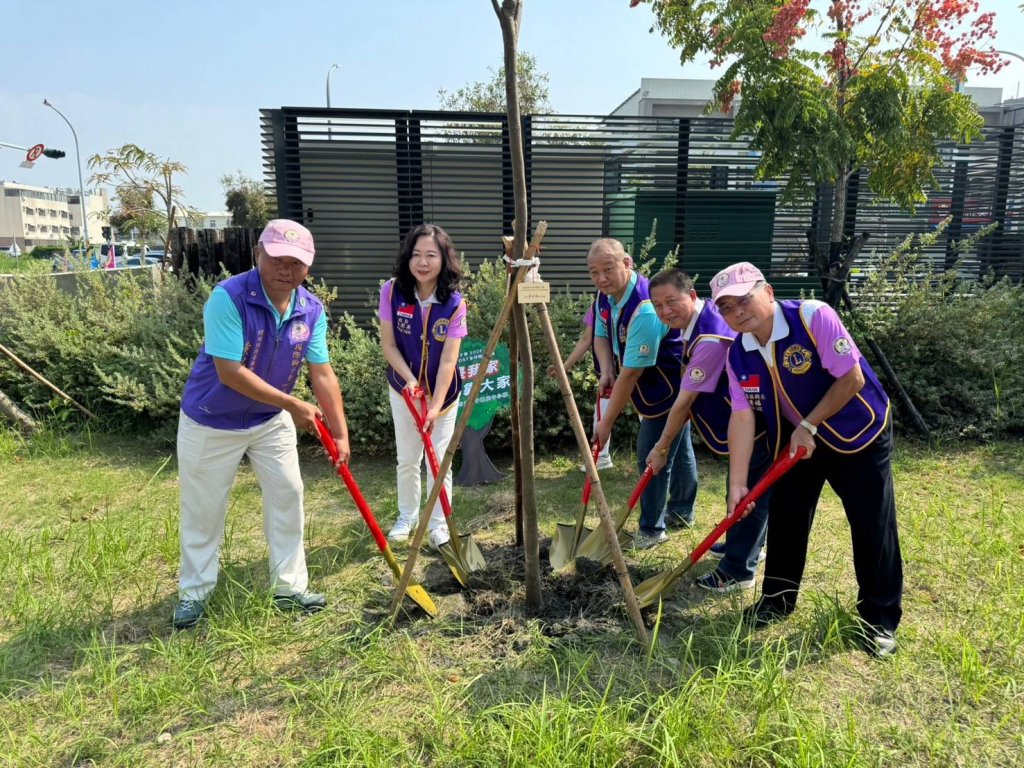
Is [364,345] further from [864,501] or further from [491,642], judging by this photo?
[864,501]

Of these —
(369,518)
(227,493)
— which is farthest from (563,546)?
(227,493)

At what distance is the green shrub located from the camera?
5586 millimetres

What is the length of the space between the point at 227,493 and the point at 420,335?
121cm

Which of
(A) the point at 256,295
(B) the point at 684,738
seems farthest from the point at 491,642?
(A) the point at 256,295


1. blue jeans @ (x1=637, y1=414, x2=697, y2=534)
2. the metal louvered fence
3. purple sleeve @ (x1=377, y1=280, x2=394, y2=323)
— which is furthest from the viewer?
the metal louvered fence

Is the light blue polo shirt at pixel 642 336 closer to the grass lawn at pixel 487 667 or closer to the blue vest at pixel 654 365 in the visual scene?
the blue vest at pixel 654 365

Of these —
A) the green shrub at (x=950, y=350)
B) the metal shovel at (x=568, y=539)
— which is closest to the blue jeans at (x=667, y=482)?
the metal shovel at (x=568, y=539)

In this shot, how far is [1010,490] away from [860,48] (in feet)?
11.0

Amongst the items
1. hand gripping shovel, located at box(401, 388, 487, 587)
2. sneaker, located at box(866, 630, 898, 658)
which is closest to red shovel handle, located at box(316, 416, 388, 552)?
hand gripping shovel, located at box(401, 388, 487, 587)

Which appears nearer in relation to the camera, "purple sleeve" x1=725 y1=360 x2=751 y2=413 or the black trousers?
the black trousers

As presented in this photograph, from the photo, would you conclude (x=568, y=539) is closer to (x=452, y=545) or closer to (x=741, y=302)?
(x=452, y=545)

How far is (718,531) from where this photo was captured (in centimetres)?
273

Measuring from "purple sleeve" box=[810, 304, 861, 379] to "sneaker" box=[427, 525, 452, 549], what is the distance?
6.97ft

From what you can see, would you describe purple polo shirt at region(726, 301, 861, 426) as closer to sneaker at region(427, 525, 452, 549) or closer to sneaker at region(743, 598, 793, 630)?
sneaker at region(743, 598, 793, 630)
